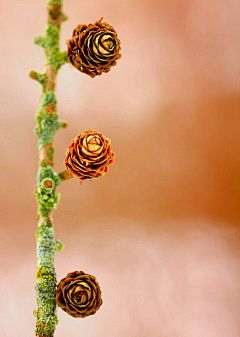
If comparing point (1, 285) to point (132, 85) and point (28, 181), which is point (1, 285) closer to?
point (28, 181)

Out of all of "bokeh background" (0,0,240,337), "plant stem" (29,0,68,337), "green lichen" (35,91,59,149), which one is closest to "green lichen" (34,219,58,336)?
"plant stem" (29,0,68,337)

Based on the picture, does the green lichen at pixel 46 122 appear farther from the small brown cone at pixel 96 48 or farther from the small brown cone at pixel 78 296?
the small brown cone at pixel 78 296

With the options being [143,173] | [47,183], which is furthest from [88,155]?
[143,173]

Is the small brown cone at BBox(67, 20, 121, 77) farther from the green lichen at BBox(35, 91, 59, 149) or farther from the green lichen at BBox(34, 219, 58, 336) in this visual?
the green lichen at BBox(34, 219, 58, 336)

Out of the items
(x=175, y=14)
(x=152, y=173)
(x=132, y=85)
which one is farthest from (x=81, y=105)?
(x=175, y=14)

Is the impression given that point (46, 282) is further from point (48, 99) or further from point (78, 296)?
point (48, 99)

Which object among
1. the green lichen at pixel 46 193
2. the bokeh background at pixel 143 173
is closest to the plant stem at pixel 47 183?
the green lichen at pixel 46 193
